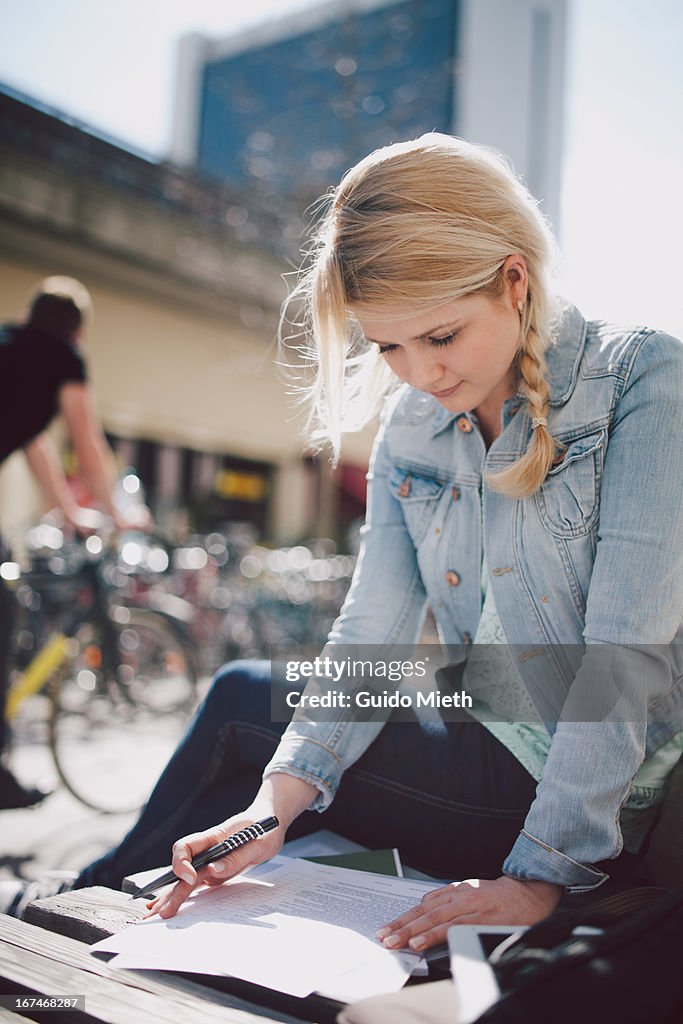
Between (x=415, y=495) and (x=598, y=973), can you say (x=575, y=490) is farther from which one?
(x=598, y=973)

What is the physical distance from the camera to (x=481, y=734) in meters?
1.37

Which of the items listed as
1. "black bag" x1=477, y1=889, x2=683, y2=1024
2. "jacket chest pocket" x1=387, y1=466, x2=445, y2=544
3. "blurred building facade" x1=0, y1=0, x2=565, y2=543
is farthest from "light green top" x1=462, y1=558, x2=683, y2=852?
"blurred building facade" x1=0, y1=0, x2=565, y2=543

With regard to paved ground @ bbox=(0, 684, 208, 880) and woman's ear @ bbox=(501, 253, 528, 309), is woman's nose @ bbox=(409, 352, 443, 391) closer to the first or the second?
woman's ear @ bbox=(501, 253, 528, 309)

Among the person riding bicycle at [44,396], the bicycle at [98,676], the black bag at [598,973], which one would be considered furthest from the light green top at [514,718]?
the bicycle at [98,676]

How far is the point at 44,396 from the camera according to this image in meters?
3.12

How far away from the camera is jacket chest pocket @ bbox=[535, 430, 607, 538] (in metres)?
1.30

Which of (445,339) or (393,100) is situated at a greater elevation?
(393,100)

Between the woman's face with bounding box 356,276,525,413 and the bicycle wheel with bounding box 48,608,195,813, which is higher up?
the woman's face with bounding box 356,276,525,413

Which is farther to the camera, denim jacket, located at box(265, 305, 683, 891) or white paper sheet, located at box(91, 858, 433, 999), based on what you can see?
denim jacket, located at box(265, 305, 683, 891)

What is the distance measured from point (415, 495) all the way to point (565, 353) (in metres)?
0.39

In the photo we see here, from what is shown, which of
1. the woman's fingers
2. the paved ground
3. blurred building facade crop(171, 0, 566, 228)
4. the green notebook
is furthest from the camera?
blurred building facade crop(171, 0, 566, 228)

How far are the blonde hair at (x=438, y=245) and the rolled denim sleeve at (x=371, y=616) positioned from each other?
1.01ft

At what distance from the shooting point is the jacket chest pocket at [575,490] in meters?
1.30

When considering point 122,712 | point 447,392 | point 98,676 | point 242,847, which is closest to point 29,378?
point 98,676
